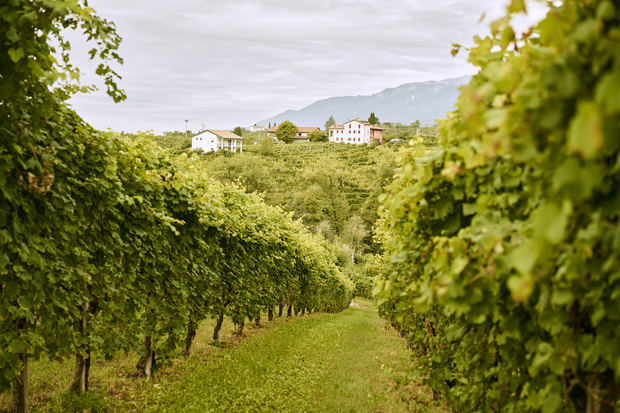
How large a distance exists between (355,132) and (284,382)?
140 meters

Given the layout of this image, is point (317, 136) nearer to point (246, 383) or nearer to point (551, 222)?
point (246, 383)

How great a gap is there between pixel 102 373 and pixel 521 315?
802 centimetres

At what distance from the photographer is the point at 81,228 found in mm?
5590

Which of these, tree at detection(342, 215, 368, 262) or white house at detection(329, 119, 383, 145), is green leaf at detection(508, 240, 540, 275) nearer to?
tree at detection(342, 215, 368, 262)

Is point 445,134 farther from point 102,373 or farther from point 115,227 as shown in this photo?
point 102,373

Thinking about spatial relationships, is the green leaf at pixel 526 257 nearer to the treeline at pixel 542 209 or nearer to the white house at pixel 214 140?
the treeline at pixel 542 209

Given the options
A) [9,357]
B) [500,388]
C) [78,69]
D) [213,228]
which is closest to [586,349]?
[500,388]

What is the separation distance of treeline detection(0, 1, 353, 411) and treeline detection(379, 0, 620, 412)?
2.97 meters

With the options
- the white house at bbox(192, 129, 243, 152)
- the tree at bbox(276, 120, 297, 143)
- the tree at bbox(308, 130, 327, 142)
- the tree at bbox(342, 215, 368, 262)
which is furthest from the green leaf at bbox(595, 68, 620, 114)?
the tree at bbox(308, 130, 327, 142)

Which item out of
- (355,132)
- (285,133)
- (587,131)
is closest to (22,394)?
(587,131)

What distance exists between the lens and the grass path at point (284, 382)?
298 inches

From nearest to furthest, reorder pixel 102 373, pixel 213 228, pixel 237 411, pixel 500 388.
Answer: pixel 500 388, pixel 237 411, pixel 102 373, pixel 213 228

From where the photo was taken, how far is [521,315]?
2684mm

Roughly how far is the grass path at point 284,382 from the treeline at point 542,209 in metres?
3.85
